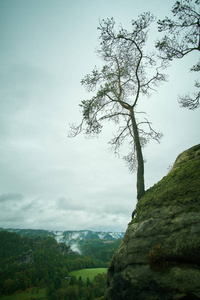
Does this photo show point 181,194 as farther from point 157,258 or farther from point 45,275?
point 45,275

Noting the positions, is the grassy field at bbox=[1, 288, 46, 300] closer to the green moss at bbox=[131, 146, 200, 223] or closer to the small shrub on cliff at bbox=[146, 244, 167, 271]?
the green moss at bbox=[131, 146, 200, 223]

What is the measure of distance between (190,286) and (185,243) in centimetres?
105

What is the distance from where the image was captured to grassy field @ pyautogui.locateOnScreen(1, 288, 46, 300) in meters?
93.4

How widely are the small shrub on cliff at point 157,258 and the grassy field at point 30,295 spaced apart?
130 meters

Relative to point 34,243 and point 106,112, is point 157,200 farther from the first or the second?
point 34,243

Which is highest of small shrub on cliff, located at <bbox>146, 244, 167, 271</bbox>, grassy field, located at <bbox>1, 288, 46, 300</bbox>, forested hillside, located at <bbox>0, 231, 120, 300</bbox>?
small shrub on cliff, located at <bbox>146, 244, 167, 271</bbox>

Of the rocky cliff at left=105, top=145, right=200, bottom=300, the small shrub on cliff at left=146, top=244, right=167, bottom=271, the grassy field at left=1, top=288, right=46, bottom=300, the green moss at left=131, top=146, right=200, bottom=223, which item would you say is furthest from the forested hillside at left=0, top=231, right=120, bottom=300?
the small shrub on cliff at left=146, top=244, right=167, bottom=271

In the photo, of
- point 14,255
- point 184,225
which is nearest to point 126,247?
point 184,225

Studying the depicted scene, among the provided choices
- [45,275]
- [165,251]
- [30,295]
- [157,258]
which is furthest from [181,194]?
[45,275]

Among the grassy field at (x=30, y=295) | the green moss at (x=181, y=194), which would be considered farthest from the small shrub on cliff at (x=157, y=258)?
the grassy field at (x=30, y=295)

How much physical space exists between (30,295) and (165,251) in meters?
143

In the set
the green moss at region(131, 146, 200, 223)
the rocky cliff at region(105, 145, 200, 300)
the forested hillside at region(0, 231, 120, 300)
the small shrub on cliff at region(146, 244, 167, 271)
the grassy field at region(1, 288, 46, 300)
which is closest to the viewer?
the rocky cliff at region(105, 145, 200, 300)

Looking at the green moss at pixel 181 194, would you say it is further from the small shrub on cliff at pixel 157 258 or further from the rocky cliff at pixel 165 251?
the small shrub on cliff at pixel 157 258

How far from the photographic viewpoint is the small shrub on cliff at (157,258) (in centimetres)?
483
